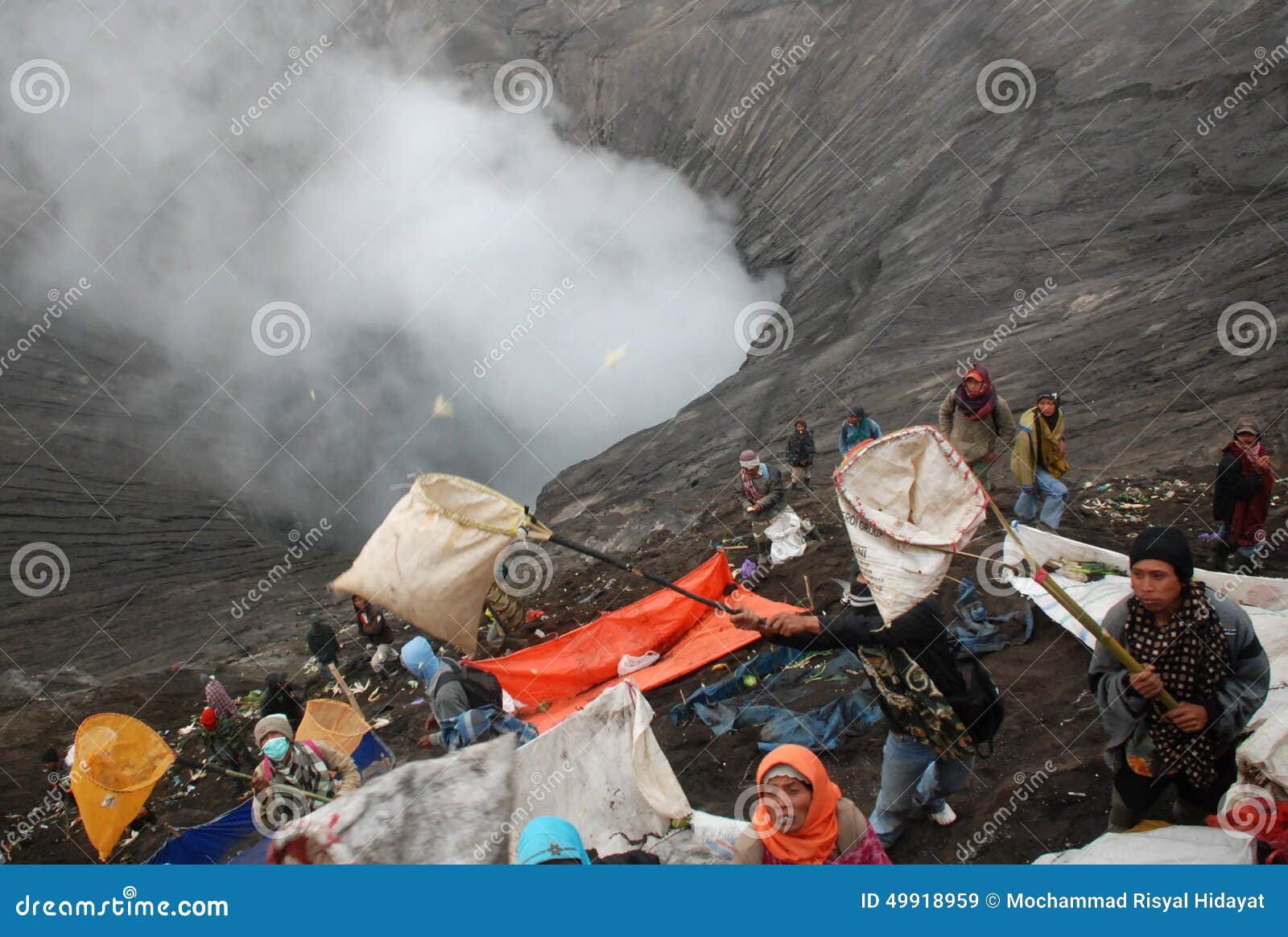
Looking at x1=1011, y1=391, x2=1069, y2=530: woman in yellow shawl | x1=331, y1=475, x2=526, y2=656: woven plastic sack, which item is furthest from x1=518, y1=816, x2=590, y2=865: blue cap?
x1=1011, y1=391, x2=1069, y2=530: woman in yellow shawl

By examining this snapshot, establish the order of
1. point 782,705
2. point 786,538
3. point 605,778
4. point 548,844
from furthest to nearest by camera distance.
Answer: point 786,538
point 782,705
point 605,778
point 548,844

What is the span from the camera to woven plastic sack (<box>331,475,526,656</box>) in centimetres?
315

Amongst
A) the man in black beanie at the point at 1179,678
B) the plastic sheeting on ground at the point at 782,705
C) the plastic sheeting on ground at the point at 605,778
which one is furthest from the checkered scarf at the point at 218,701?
the man in black beanie at the point at 1179,678

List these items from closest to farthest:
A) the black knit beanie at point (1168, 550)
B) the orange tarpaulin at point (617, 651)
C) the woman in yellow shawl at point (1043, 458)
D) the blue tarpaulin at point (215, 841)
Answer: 1. the black knit beanie at point (1168, 550)
2. the blue tarpaulin at point (215, 841)
3. the woman in yellow shawl at point (1043, 458)
4. the orange tarpaulin at point (617, 651)

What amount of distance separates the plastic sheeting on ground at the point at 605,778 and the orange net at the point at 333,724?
1677mm

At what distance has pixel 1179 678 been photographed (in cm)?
254

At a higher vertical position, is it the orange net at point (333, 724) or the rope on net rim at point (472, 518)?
the rope on net rim at point (472, 518)

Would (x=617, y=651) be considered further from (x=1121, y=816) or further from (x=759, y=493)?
(x=1121, y=816)

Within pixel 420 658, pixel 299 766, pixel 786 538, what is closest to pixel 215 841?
pixel 299 766

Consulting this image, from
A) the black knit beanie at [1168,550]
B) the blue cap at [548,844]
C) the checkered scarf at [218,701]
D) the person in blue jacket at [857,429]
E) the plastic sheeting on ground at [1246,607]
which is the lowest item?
the plastic sheeting on ground at [1246,607]

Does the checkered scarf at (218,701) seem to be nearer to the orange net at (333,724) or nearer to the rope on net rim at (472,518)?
the orange net at (333,724)

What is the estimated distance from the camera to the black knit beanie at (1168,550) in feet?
7.90

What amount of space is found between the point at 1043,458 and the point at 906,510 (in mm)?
3647

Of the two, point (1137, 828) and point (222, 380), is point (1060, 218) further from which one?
point (222, 380)
